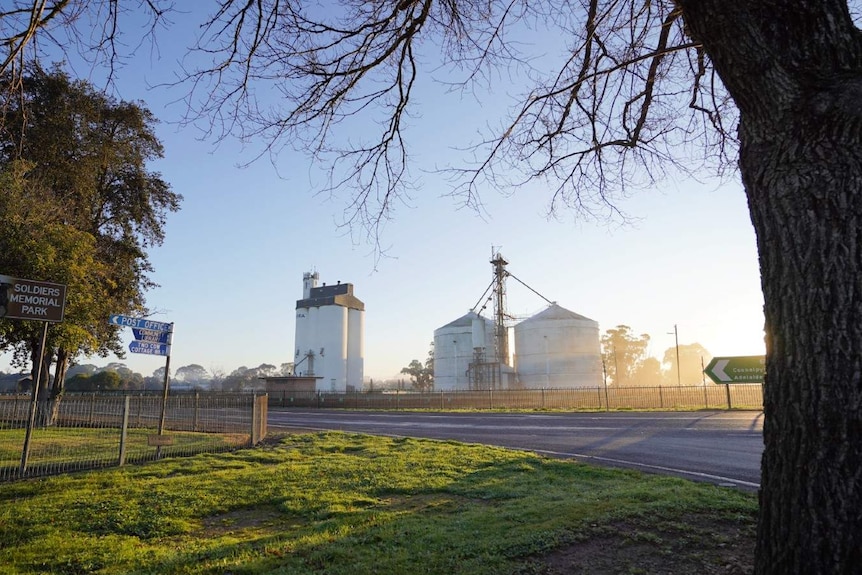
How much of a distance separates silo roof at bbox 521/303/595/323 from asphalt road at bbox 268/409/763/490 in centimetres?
3296

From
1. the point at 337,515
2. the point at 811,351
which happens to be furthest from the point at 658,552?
the point at 337,515

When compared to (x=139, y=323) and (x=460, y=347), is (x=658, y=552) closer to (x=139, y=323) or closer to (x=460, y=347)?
(x=139, y=323)

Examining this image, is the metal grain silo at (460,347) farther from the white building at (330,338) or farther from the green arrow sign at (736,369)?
the green arrow sign at (736,369)

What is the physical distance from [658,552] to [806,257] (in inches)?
90.0

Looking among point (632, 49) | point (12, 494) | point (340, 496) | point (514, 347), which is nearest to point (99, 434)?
point (12, 494)

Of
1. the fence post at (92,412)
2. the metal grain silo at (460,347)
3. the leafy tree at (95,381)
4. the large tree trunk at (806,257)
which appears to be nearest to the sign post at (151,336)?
the fence post at (92,412)

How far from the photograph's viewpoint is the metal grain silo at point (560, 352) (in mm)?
50875

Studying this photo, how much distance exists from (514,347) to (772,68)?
53.3 metres

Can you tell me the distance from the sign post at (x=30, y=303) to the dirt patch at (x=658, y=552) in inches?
330

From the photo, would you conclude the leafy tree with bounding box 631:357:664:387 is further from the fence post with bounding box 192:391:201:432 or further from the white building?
the fence post with bounding box 192:391:201:432

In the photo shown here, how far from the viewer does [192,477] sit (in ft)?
26.3

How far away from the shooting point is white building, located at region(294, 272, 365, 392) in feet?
181

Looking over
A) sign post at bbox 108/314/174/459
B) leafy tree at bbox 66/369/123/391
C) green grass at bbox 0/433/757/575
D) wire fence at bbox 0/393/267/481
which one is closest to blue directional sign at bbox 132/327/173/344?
sign post at bbox 108/314/174/459

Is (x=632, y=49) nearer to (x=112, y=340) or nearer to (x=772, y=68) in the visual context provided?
(x=772, y=68)
